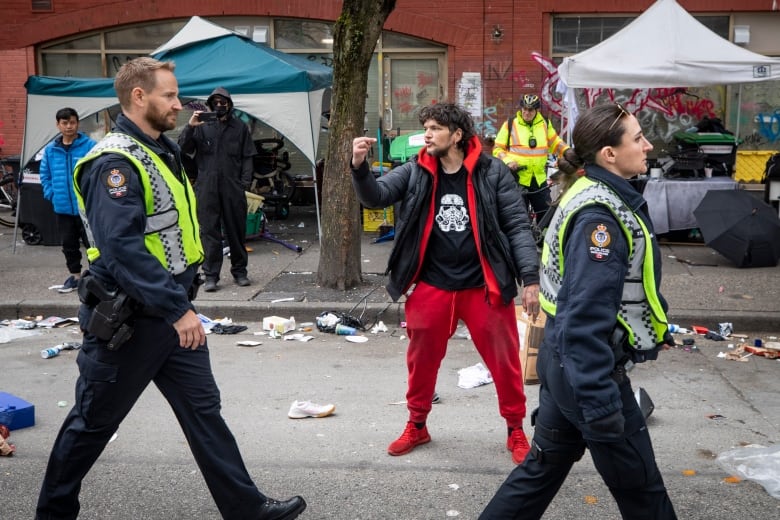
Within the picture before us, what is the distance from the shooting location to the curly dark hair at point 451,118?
16.4 feet

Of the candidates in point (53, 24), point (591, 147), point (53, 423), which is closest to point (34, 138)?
point (53, 24)

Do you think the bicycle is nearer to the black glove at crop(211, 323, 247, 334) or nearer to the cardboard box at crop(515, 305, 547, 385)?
the black glove at crop(211, 323, 247, 334)

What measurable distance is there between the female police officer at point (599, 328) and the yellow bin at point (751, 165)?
1235 cm

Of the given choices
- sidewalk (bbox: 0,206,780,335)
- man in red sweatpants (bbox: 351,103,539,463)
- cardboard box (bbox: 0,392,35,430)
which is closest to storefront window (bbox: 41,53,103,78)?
sidewalk (bbox: 0,206,780,335)

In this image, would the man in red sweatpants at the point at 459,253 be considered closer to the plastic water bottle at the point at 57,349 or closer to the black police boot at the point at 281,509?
the black police boot at the point at 281,509

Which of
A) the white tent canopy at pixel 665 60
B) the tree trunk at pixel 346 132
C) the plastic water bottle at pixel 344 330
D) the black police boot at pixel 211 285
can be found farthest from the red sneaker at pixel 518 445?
the white tent canopy at pixel 665 60

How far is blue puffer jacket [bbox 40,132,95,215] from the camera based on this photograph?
953 cm

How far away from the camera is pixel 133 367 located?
377 centimetres

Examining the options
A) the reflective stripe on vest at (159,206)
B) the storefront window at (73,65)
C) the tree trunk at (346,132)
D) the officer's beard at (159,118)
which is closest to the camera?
the reflective stripe on vest at (159,206)

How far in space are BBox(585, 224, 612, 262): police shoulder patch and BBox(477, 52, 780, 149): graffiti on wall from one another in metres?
12.2

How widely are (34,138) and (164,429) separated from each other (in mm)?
7355

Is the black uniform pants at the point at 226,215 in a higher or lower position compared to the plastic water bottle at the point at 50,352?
higher

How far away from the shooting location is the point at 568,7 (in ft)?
49.0

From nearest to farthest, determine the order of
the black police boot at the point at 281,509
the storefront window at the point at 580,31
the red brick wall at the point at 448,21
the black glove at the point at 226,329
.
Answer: the black police boot at the point at 281,509, the black glove at the point at 226,329, the red brick wall at the point at 448,21, the storefront window at the point at 580,31
